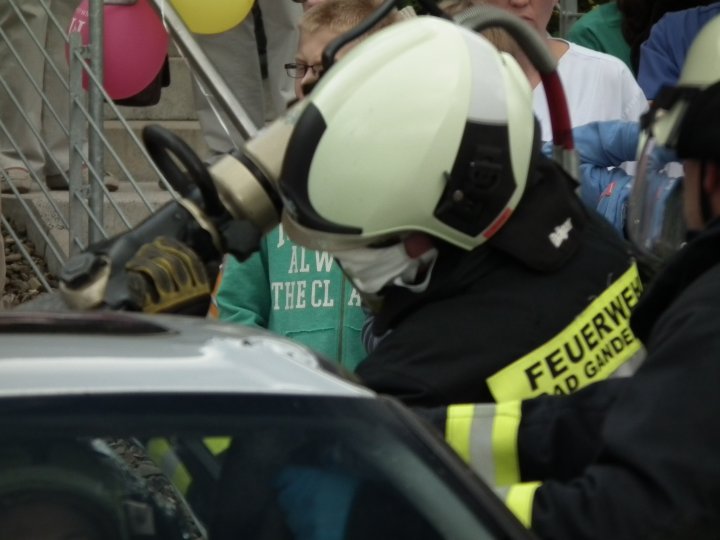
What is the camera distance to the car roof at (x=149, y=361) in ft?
6.51

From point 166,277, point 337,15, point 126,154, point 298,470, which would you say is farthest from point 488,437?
point 126,154

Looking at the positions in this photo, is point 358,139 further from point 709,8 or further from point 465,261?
point 709,8

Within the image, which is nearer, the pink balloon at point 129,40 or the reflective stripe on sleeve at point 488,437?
the reflective stripe on sleeve at point 488,437

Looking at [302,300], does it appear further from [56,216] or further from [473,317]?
[56,216]

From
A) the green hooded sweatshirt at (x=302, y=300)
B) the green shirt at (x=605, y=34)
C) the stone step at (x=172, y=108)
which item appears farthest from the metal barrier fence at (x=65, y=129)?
the green shirt at (x=605, y=34)

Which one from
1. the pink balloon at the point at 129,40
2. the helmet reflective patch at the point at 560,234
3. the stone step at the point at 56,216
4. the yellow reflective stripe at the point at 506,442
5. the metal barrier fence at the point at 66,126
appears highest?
the helmet reflective patch at the point at 560,234

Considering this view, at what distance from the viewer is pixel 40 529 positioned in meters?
1.96

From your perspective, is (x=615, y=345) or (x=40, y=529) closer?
(x=40, y=529)

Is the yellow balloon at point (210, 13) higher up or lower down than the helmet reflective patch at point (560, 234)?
lower down

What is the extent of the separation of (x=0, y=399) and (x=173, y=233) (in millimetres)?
648

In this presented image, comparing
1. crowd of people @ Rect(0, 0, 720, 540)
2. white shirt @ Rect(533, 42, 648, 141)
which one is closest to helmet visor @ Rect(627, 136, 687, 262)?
crowd of people @ Rect(0, 0, 720, 540)

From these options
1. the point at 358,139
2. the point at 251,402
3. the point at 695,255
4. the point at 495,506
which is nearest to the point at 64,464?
the point at 251,402

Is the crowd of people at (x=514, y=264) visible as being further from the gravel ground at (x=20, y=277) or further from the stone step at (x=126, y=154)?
the stone step at (x=126, y=154)

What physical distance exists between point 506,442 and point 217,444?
0.55m
